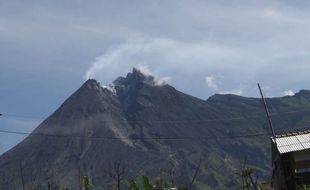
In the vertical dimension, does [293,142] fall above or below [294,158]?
above

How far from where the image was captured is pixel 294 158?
3488cm

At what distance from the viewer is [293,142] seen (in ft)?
114

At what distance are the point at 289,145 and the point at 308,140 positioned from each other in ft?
3.79

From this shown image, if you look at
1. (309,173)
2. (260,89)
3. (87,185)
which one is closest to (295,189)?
(309,173)

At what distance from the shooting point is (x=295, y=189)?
36.4 meters

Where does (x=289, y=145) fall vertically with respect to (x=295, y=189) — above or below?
above

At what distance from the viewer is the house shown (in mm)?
34375

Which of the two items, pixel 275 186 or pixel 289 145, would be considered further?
pixel 275 186

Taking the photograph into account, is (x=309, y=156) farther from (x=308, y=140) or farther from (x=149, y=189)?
(x=149, y=189)

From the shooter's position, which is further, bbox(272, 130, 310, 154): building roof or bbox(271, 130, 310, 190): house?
bbox(271, 130, 310, 190): house

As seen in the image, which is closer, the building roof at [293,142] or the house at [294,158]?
the building roof at [293,142]

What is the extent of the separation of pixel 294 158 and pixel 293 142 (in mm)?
933

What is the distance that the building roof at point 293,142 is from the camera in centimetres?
3412

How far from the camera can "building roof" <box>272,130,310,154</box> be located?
3412cm
